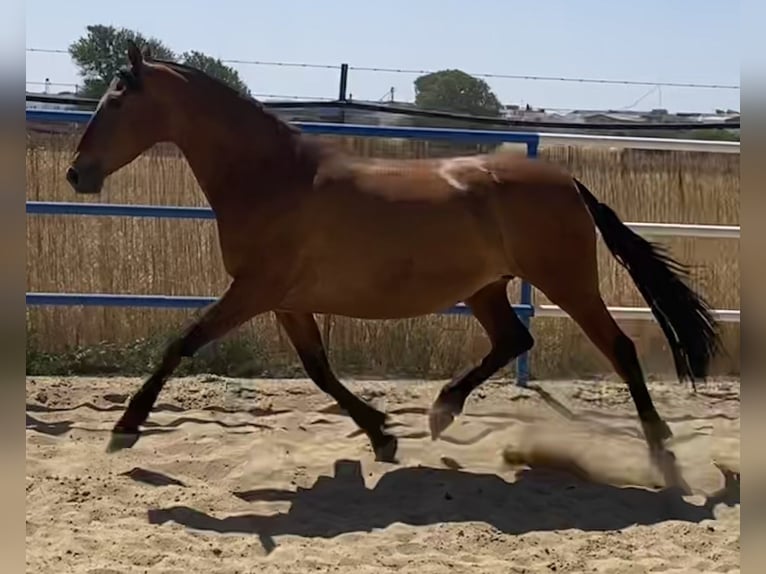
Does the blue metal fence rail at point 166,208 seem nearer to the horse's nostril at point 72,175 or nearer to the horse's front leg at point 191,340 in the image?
the horse's nostril at point 72,175

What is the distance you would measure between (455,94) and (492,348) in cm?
725

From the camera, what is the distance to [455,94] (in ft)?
37.2

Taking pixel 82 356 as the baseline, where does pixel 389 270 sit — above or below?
above

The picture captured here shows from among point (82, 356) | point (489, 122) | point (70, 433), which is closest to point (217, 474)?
point (70, 433)

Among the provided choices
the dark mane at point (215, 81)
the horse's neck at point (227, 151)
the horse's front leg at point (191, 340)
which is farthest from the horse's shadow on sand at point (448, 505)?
the dark mane at point (215, 81)

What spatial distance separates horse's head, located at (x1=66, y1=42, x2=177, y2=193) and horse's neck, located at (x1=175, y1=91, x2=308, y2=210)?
138 millimetres

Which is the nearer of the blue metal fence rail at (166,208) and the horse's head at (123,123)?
the horse's head at (123,123)

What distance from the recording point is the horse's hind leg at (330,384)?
4207 millimetres

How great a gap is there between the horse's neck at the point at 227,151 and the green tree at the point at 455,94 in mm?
6103

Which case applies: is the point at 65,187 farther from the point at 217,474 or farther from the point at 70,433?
the point at 217,474

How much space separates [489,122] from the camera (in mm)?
7480

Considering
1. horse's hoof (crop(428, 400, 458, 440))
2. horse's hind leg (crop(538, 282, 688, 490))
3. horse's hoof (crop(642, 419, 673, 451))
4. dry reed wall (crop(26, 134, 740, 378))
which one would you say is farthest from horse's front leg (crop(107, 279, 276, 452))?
dry reed wall (crop(26, 134, 740, 378))

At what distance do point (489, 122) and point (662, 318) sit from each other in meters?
3.52

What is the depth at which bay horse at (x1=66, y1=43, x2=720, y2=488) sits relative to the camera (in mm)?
3873
